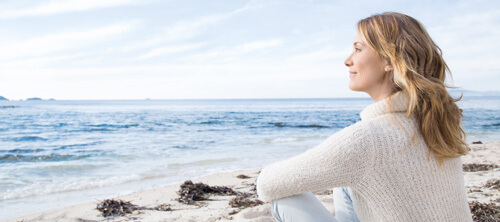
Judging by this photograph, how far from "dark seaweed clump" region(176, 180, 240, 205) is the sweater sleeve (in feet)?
10.3

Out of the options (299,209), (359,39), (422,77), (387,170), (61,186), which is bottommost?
(61,186)

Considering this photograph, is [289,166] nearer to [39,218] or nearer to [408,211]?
[408,211]

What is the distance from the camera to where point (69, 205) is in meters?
4.82

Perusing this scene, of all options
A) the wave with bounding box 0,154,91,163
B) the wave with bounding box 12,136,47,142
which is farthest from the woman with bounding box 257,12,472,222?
the wave with bounding box 12,136,47,142

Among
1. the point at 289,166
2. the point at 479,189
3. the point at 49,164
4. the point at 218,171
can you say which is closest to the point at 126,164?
the point at 49,164

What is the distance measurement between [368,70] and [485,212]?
2546mm

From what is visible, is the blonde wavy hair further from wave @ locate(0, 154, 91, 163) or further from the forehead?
wave @ locate(0, 154, 91, 163)

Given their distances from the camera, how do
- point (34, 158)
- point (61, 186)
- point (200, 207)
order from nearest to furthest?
point (200, 207) < point (61, 186) < point (34, 158)

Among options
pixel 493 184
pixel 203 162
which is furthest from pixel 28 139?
pixel 493 184

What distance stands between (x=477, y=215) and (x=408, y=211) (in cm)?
235

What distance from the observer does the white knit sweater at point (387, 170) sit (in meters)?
1.34

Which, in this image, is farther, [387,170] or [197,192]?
[197,192]

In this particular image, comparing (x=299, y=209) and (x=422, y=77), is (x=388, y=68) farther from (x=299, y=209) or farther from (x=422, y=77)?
(x=299, y=209)

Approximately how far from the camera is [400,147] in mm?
1355
